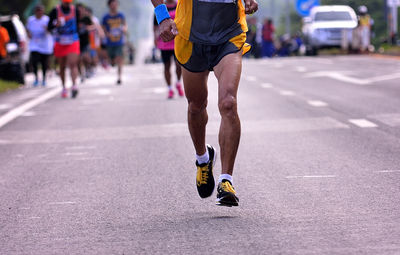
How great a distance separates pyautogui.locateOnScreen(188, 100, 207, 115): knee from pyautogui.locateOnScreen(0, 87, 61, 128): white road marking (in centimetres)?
670

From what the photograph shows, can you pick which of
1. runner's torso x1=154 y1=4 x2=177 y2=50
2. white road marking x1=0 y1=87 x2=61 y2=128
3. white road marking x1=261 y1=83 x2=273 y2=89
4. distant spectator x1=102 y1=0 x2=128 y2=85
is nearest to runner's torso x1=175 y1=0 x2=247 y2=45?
white road marking x1=0 y1=87 x2=61 y2=128

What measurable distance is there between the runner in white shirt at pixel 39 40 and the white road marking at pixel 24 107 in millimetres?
3160

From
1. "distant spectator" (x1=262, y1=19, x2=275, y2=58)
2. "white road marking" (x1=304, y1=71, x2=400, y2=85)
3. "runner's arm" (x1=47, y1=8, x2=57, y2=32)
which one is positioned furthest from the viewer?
"distant spectator" (x1=262, y1=19, x2=275, y2=58)

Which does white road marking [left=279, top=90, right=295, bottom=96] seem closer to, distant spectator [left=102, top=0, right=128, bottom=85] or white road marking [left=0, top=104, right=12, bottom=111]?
white road marking [left=0, top=104, right=12, bottom=111]

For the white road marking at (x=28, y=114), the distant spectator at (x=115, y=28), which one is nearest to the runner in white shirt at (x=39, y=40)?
the distant spectator at (x=115, y=28)

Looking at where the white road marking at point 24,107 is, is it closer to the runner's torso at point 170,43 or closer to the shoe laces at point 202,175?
the runner's torso at point 170,43

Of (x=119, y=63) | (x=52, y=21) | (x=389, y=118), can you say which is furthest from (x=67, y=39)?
(x=389, y=118)

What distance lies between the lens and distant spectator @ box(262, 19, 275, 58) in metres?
42.5

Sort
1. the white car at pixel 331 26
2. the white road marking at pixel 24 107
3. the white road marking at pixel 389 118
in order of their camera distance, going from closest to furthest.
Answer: the white road marking at pixel 389 118 → the white road marking at pixel 24 107 → the white car at pixel 331 26

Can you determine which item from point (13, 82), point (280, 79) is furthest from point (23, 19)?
point (280, 79)

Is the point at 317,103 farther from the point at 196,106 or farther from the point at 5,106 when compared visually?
the point at 196,106

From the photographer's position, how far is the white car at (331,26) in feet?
134

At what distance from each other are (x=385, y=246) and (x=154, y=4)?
2.51m

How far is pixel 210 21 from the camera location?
261 inches
